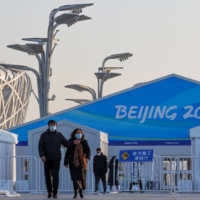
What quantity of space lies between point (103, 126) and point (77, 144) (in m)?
19.6

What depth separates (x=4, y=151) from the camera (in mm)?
26844

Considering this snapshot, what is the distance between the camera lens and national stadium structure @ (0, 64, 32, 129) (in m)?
112

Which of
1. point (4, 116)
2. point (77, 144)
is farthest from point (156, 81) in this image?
point (4, 116)

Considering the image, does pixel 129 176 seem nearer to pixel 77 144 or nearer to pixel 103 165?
pixel 103 165

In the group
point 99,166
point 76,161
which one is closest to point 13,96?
point 99,166

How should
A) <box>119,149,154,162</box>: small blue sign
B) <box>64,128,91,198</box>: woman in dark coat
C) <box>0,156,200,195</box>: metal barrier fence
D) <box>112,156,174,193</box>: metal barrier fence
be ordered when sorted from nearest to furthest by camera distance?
<box>64,128,91,198</box>: woman in dark coat < <box>0,156,200,195</box>: metal barrier fence < <box>119,149,154,162</box>: small blue sign < <box>112,156,174,193</box>: metal barrier fence

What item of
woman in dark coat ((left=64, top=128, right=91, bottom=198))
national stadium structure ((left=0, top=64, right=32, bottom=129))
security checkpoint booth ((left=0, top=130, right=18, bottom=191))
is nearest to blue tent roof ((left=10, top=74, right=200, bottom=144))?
security checkpoint booth ((left=0, top=130, right=18, bottom=191))

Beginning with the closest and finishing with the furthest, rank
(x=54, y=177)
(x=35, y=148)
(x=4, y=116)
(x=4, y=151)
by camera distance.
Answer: (x=54, y=177) → (x=4, y=151) → (x=35, y=148) → (x=4, y=116)

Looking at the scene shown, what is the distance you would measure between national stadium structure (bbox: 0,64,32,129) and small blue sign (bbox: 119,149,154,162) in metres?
82.8

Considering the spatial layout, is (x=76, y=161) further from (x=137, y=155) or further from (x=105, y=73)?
(x=105, y=73)

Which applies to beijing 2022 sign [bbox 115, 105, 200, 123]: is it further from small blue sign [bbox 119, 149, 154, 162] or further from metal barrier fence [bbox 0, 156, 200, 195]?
small blue sign [bbox 119, 149, 154, 162]

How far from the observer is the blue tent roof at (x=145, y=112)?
39062 mm

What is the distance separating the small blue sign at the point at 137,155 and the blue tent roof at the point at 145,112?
11.9 m

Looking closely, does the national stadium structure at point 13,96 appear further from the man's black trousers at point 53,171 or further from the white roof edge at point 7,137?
the man's black trousers at point 53,171
